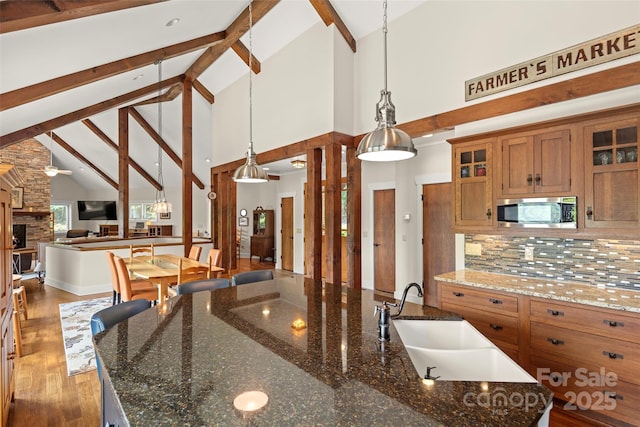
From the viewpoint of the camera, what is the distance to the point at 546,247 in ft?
9.46

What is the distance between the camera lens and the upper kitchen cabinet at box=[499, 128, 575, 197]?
2543 mm

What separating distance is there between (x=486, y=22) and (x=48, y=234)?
12.5 m

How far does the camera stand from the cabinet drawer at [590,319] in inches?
80.9

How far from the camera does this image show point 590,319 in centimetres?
219

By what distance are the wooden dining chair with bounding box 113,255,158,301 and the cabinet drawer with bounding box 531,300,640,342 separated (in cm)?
410

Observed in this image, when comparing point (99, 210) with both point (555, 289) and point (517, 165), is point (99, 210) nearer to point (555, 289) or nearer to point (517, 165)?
point (517, 165)

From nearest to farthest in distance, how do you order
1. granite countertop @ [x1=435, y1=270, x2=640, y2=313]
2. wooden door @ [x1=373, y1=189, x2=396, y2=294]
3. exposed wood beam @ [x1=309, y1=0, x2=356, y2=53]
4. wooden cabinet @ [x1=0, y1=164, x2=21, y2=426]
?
wooden cabinet @ [x1=0, y1=164, x2=21, y2=426]
granite countertop @ [x1=435, y1=270, x2=640, y2=313]
exposed wood beam @ [x1=309, y1=0, x2=356, y2=53]
wooden door @ [x1=373, y1=189, x2=396, y2=294]

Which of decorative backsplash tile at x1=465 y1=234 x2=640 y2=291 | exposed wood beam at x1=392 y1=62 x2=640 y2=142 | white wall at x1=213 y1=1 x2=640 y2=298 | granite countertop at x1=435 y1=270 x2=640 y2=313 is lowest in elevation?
granite countertop at x1=435 y1=270 x2=640 y2=313

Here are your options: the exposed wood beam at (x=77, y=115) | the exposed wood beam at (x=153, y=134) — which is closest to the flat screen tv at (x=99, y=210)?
the exposed wood beam at (x=153, y=134)

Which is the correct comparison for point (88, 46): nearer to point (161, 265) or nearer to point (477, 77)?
point (161, 265)

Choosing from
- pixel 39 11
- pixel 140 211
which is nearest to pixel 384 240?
pixel 39 11

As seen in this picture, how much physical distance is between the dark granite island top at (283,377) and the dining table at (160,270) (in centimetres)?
206

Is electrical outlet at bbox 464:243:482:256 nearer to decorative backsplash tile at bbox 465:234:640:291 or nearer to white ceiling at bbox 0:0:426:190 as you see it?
decorative backsplash tile at bbox 465:234:640:291

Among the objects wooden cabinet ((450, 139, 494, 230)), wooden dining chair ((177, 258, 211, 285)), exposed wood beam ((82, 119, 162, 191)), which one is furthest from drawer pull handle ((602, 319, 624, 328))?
exposed wood beam ((82, 119, 162, 191))
